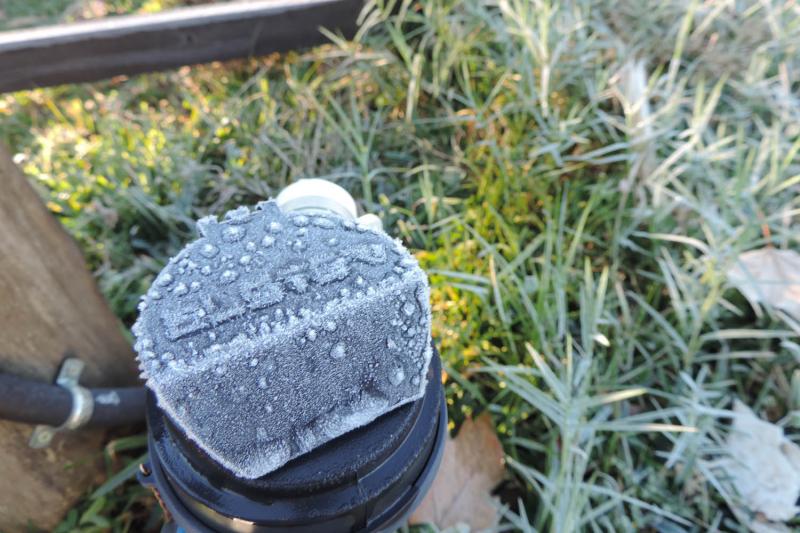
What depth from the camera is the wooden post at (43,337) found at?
0.92 meters

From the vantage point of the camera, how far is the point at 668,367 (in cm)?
137

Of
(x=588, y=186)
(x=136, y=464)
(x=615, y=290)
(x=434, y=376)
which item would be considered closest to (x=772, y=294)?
(x=615, y=290)

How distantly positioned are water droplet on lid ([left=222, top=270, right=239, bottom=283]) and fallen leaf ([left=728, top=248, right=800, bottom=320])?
44.2 inches

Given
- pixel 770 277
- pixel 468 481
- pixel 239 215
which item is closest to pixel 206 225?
pixel 239 215

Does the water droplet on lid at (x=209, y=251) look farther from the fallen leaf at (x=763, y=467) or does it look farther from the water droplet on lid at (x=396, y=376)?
the fallen leaf at (x=763, y=467)

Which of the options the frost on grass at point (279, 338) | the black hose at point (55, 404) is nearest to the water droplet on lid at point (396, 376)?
the frost on grass at point (279, 338)

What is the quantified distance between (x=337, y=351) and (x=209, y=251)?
189 mm

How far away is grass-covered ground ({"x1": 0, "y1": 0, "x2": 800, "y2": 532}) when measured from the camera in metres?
1.19

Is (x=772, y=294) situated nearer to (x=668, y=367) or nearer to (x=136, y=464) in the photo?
(x=668, y=367)

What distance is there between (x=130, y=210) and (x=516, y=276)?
38.5 inches

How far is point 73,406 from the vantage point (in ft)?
3.30

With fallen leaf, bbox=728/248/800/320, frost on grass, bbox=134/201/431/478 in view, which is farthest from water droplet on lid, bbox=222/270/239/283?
fallen leaf, bbox=728/248/800/320

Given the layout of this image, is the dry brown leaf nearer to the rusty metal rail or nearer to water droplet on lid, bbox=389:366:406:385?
water droplet on lid, bbox=389:366:406:385

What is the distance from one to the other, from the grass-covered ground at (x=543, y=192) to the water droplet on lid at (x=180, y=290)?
0.67 m
